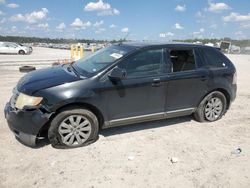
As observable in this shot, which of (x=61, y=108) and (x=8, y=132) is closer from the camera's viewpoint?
(x=61, y=108)

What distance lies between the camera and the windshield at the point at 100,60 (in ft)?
15.5

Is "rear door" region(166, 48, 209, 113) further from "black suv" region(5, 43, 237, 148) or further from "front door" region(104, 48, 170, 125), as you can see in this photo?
"front door" region(104, 48, 170, 125)

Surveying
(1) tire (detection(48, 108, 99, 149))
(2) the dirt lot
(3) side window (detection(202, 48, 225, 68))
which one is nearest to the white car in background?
(2) the dirt lot

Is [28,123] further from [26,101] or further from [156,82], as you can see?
[156,82]

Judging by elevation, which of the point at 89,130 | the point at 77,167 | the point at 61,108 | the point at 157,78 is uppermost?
the point at 157,78

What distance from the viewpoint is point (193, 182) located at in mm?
3576

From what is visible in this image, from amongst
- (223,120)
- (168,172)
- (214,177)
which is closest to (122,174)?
(168,172)

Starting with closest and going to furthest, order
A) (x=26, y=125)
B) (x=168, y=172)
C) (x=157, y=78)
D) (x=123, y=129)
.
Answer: (x=168, y=172)
(x=26, y=125)
(x=157, y=78)
(x=123, y=129)

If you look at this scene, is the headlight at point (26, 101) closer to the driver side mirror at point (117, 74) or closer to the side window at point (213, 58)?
the driver side mirror at point (117, 74)

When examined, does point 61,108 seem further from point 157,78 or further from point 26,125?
point 157,78

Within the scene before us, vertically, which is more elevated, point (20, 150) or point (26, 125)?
point (26, 125)

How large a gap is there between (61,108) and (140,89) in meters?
1.43

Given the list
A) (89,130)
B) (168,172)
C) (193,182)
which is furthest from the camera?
(89,130)

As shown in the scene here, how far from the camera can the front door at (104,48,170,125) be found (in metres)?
4.60
